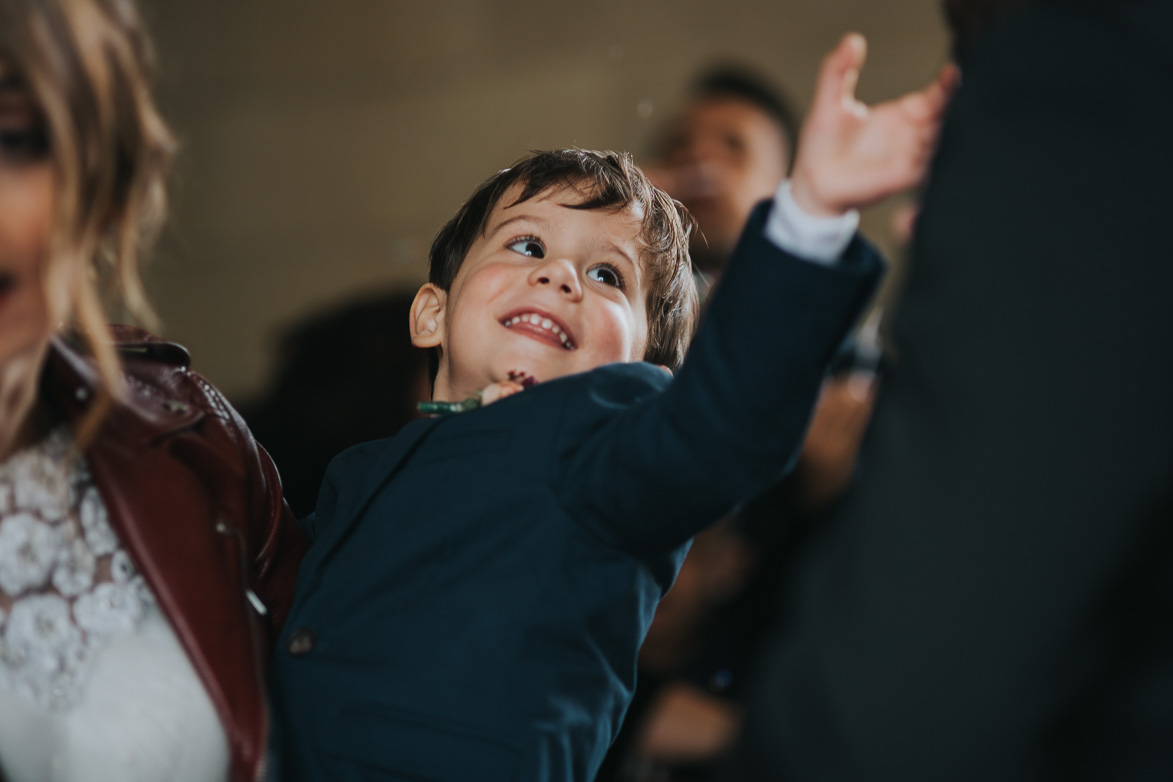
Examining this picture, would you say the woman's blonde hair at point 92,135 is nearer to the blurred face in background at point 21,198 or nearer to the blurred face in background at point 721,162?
the blurred face in background at point 21,198

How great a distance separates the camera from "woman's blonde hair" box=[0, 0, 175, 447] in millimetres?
689

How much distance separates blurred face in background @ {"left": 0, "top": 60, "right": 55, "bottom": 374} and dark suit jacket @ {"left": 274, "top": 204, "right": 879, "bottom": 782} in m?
0.36

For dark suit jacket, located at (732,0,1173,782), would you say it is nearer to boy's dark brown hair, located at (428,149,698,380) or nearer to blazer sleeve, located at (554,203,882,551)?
blazer sleeve, located at (554,203,882,551)

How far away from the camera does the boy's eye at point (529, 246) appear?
114cm

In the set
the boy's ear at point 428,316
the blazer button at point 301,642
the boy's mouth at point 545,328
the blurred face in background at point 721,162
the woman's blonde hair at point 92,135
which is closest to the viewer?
the woman's blonde hair at point 92,135

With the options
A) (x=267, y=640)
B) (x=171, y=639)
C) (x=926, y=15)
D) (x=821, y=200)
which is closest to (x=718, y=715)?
(x=267, y=640)

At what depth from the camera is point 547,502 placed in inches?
36.3

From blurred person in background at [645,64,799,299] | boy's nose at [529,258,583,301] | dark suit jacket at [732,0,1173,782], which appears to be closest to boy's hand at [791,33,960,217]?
dark suit jacket at [732,0,1173,782]

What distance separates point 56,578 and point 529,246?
54cm

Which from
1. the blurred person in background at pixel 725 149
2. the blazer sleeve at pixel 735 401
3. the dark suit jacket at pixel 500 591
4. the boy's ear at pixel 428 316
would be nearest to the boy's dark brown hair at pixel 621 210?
the boy's ear at pixel 428 316

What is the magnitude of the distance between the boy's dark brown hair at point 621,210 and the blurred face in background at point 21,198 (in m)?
0.54

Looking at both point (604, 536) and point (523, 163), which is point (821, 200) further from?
point (523, 163)

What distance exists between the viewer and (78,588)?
0.84m

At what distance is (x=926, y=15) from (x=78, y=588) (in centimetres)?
284
